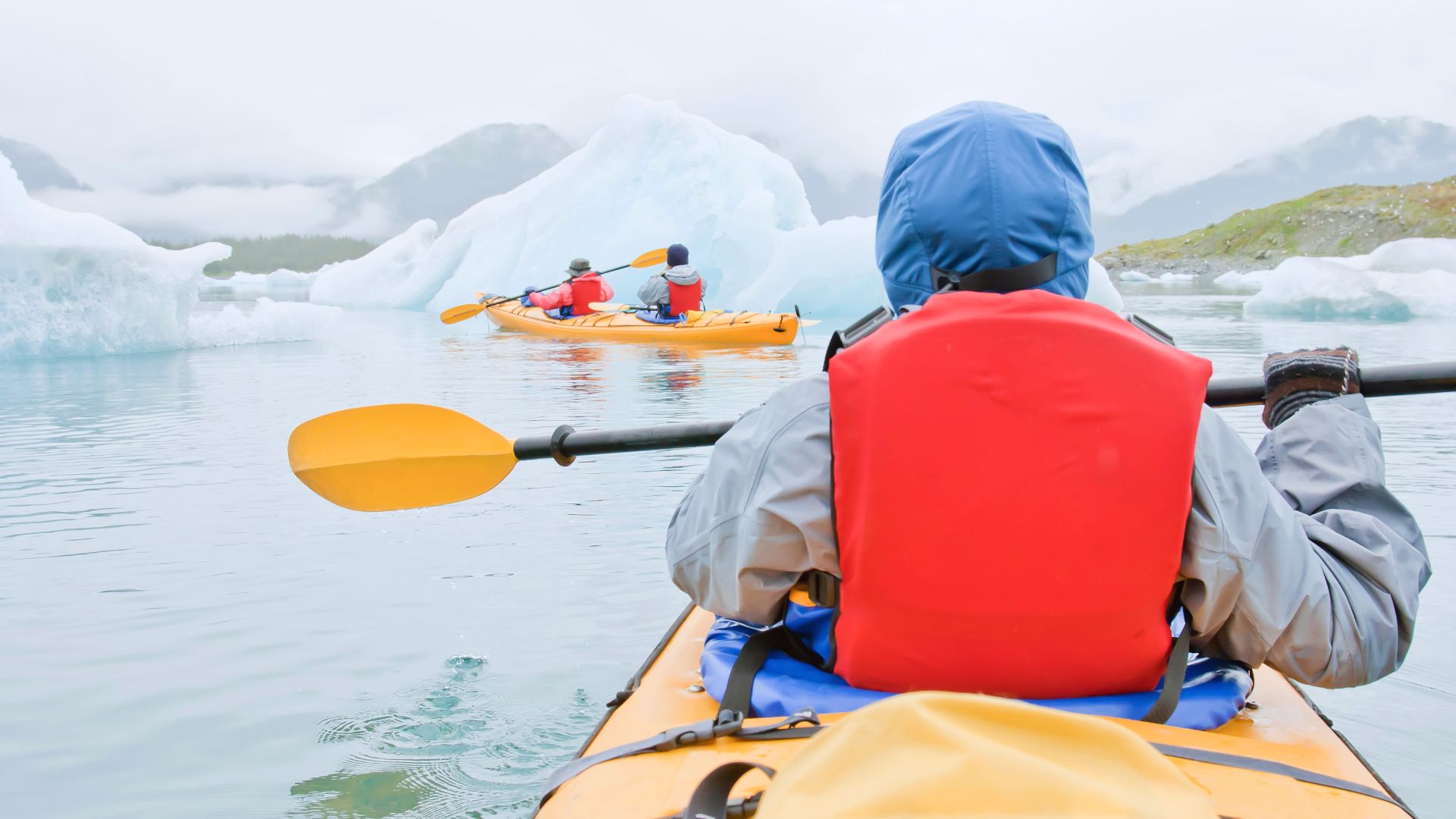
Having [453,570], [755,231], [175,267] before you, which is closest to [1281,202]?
[755,231]

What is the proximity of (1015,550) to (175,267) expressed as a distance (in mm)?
12090

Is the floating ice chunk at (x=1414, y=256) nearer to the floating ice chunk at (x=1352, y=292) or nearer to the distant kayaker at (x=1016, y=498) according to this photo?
the floating ice chunk at (x=1352, y=292)

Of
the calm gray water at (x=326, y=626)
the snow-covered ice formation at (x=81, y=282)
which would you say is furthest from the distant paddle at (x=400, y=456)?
the snow-covered ice formation at (x=81, y=282)

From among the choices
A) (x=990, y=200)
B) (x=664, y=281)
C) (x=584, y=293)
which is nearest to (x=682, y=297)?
(x=664, y=281)

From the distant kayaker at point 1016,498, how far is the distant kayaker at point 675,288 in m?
10.1

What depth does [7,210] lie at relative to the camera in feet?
33.6

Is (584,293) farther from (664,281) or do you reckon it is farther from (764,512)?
(764,512)

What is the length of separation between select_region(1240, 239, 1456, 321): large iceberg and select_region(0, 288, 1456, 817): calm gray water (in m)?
8.74

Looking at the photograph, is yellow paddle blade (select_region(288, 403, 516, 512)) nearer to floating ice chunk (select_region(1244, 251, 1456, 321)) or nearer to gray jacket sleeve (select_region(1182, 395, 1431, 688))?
gray jacket sleeve (select_region(1182, 395, 1431, 688))

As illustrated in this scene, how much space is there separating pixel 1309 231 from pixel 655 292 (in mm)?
54591

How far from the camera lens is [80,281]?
11102mm

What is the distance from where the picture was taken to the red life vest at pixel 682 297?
11391 millimetres

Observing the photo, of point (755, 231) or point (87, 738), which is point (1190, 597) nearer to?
point (87, 738)

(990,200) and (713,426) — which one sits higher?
(990,200)
